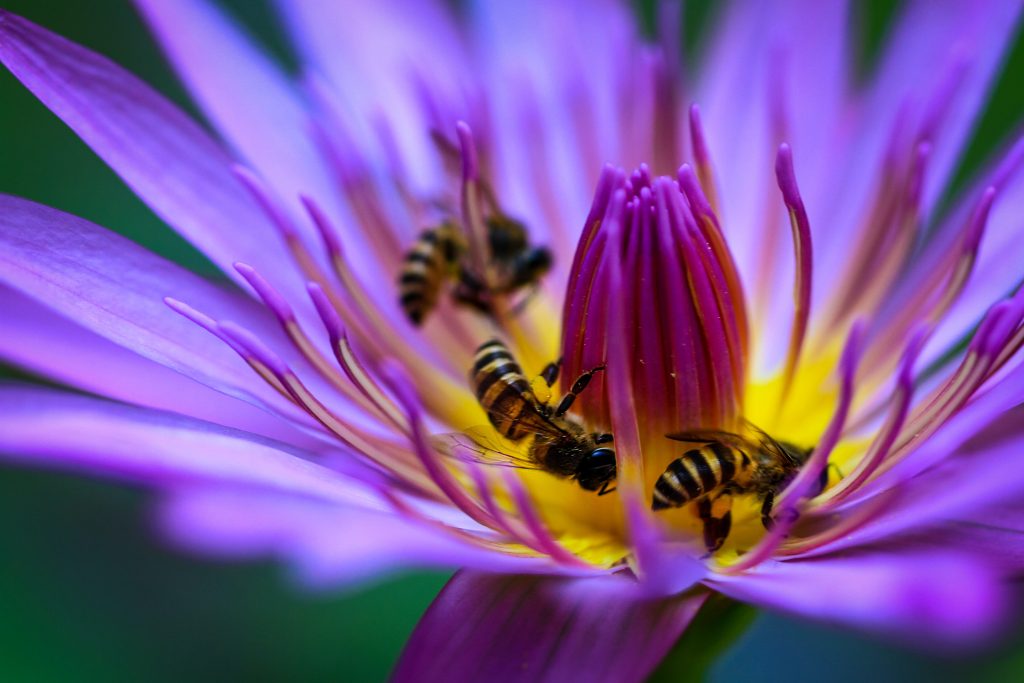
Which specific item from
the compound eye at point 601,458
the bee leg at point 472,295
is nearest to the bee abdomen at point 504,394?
the compound eye at point 601,458

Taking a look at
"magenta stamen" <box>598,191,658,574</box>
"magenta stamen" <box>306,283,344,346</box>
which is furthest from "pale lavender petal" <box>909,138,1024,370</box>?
"magenta stamen" <box>306,283,344,346</box>

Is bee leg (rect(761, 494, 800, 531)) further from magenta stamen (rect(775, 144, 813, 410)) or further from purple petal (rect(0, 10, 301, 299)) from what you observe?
purple petal (rect(0, 10, 301, 299))

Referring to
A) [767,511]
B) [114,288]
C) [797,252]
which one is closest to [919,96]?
[797,252]

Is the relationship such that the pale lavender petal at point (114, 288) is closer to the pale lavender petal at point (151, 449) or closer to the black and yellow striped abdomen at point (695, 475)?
the pale lavender petal at point (151, 449)

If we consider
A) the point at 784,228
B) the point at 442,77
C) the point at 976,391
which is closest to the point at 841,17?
the point at 784,228

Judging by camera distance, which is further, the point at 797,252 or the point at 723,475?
the point at 797,252

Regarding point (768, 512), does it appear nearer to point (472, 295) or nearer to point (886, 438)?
point (886, 438)
